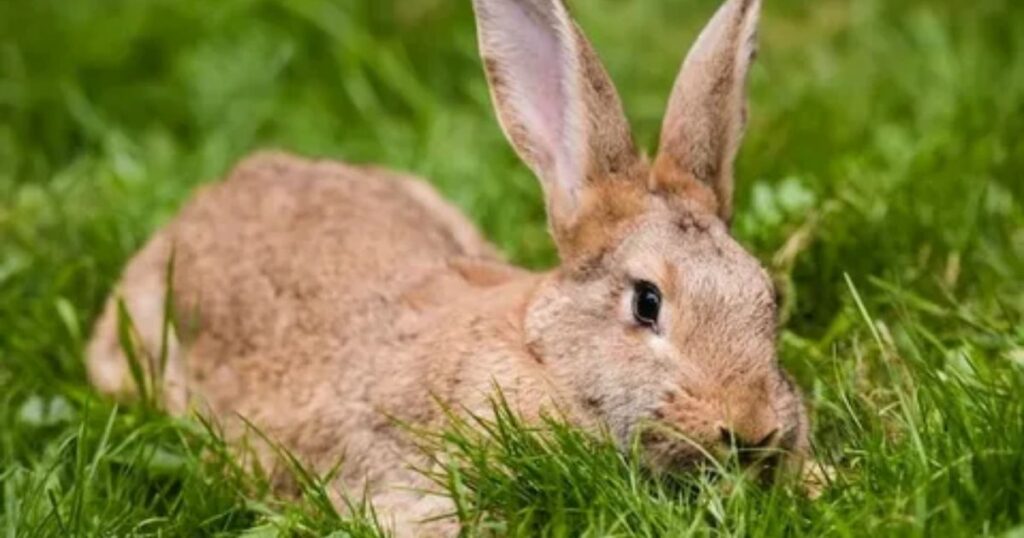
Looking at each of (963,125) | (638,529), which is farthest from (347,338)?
(963,125)

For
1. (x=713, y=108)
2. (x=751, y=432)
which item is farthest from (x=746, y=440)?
(x=713, y=108)

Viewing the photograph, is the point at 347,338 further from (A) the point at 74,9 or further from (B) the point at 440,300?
(A) the point at 74,9

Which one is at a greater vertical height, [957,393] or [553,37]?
[553,37]

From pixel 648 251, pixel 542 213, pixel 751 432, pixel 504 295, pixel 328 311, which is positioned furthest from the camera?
pixel 542 213

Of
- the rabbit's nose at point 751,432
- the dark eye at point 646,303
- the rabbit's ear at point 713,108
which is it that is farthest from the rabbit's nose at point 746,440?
the rabbit's ear at point 713,108

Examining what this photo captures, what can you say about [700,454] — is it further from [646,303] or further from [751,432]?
[646,303]

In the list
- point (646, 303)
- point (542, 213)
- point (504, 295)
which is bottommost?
point (542, 213)

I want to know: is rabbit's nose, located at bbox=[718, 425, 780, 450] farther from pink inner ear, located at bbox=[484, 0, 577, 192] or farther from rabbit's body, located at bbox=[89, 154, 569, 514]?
pink inner ear, located at bbox=[484, 0, 577, 192]
